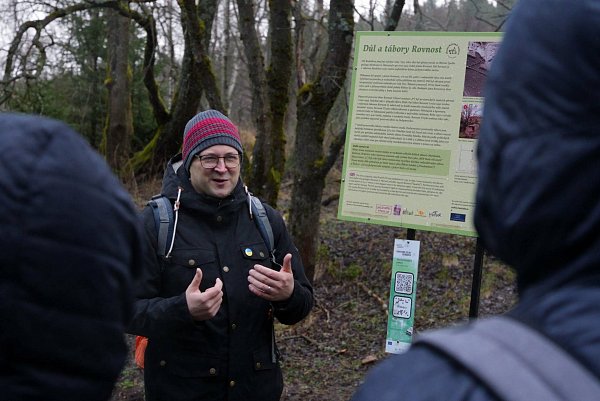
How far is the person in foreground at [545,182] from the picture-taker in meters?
0.80

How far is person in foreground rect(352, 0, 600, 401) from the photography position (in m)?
0.80

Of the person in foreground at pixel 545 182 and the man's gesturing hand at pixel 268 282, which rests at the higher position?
the person in foreground at pixel 545 182

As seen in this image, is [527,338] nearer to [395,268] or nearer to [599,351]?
[599,351]

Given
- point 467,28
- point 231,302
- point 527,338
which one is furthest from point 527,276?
point 467,28

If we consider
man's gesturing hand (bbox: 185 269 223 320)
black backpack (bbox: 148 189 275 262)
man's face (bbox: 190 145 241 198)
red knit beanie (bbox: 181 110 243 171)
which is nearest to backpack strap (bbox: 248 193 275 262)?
black backpack (bbox: 148 189 275 262)

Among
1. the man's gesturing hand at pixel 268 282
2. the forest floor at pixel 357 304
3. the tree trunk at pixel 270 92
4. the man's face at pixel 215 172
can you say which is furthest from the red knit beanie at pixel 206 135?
the tree trunk at pixel 270 92

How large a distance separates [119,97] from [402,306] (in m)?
10.9

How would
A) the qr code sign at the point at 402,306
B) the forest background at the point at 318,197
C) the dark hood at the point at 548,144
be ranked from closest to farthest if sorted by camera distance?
the dark hood at the point at 548,144 < the qr code sign at the point at 402,306 < the forest background at the point at 318,197

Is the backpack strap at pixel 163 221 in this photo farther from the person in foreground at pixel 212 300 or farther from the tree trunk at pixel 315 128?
the tree trunk at pixel 315 128

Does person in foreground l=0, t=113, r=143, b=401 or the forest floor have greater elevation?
person in foreground l=0, t=113, r=143, b=401

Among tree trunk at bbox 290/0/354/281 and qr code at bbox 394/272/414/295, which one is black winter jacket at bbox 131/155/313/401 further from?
tree trunk at bbox 290/0/354/281

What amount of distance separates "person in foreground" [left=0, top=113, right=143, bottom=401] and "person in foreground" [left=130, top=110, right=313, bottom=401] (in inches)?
56.6

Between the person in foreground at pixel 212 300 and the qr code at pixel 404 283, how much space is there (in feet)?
3.02

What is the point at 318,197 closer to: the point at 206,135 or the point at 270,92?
the point at 270,92
